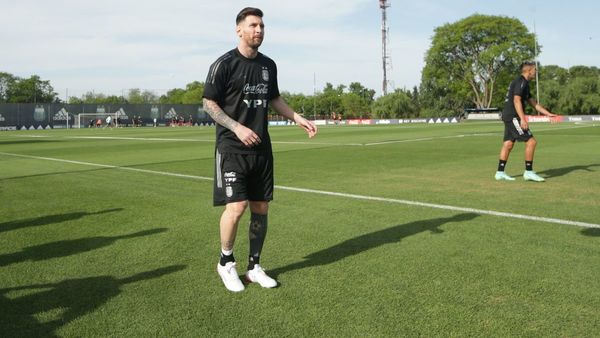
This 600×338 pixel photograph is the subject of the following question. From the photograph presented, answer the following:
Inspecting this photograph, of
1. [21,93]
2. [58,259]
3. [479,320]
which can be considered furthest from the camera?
[21,93]

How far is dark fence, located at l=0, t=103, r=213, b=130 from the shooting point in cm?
6031

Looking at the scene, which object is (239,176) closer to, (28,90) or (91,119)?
(91,119)

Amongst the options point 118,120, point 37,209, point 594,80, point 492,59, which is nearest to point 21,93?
point 118,120

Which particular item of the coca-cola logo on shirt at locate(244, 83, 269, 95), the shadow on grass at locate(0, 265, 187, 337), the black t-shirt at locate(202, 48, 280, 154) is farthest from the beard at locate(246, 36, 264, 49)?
the shadow on grass at locate(0, 265, 187, 337)

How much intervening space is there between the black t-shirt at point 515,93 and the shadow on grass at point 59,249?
22.8ft

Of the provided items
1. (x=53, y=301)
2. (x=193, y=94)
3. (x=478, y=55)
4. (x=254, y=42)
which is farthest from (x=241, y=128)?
(x=193, y=94)

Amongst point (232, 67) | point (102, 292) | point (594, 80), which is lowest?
point (102, 292)

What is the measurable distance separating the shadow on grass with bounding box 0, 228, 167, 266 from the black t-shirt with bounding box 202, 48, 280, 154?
6.39 ft

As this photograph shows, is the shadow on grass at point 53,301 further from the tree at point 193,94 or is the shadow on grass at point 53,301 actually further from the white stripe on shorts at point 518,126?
the tree at point 193,94

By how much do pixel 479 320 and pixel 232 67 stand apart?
2376mm

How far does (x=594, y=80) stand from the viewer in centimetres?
7056

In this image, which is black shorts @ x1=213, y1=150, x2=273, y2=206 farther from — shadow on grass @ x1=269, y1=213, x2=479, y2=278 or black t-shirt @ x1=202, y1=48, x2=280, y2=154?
shadow on grass @ x1=269, y1=213, x2=479, y2=278

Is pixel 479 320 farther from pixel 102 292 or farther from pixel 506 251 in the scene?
pixel 102 292

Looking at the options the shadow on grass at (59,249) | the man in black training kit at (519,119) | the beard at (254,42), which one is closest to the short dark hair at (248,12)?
the beard at (254,42)
